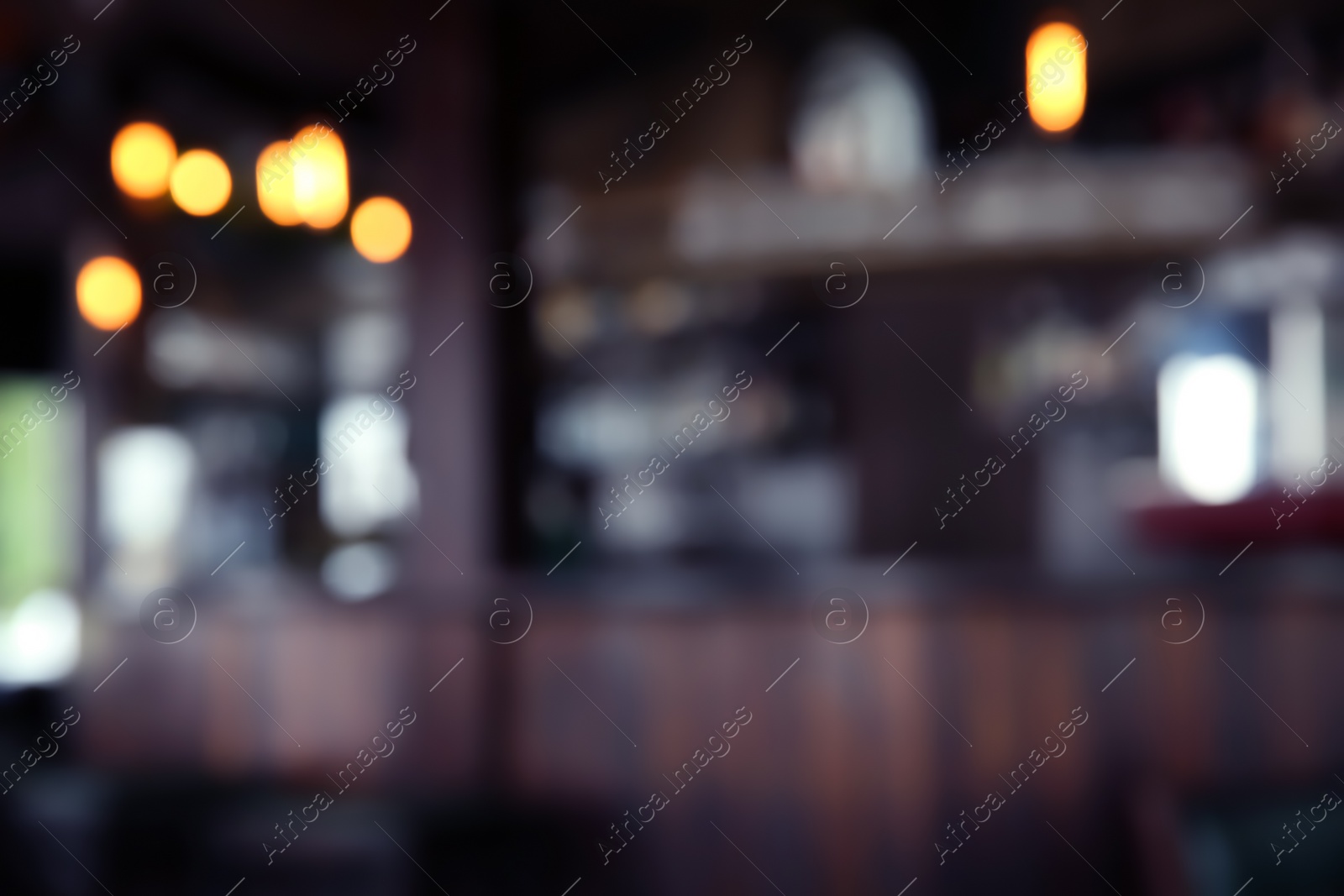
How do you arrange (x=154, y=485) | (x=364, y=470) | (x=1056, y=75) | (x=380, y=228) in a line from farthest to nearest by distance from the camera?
(x=364, y=470) < (x=154, y=485) < (x=380, y=228) < (x=1056, y=75)

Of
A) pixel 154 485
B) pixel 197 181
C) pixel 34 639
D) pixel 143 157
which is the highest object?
pixel 34 639

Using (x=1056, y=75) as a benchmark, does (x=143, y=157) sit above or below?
above

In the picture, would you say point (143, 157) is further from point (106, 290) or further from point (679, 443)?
point (679, 443)

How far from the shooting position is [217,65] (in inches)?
130

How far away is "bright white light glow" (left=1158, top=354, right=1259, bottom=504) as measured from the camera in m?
3.88

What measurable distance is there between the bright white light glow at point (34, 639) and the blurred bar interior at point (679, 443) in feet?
0.12

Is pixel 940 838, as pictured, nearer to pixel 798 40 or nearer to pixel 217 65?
pixel 798 40

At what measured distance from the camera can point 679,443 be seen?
4.30 meters

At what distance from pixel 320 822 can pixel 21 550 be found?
483 centimetres

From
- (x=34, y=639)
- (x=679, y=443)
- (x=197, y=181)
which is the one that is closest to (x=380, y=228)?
(x=197, y=181)

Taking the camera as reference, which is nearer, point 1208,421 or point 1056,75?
point 1056,75

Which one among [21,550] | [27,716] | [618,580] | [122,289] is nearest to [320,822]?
[618,580]

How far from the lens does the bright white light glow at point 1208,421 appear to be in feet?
12.7

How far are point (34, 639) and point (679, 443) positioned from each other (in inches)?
158
